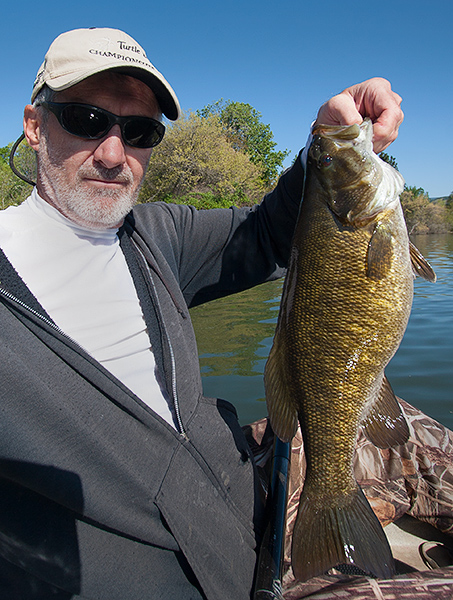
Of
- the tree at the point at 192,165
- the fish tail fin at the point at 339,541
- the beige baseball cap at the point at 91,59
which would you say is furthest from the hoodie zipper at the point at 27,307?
the tree at the point at 192,165

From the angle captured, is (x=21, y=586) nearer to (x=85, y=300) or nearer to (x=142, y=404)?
(x=142, y=404)

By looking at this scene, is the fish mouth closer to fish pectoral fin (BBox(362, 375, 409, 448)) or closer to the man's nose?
fish pectoral fin (BBox(362, 375, 409, 448))

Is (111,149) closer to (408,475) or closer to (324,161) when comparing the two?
(324,161)

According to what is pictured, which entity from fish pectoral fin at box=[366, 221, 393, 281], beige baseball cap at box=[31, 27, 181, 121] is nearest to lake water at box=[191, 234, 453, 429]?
fish pectoral fin at box=[366, 221, 393, 281]

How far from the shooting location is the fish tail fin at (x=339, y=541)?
1.50 meters

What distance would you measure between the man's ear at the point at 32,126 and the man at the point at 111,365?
1 centimetres

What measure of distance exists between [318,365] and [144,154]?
4.61 feet

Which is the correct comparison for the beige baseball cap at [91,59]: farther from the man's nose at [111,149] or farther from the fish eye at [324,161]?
the fish eye at [324,161]

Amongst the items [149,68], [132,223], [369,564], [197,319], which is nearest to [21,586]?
[369,564]

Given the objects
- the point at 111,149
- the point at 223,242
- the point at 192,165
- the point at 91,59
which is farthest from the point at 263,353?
the point at 192,165

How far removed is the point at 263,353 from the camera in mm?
6734

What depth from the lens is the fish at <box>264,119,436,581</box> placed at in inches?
62.7

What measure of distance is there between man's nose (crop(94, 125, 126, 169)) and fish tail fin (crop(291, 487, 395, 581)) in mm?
1771

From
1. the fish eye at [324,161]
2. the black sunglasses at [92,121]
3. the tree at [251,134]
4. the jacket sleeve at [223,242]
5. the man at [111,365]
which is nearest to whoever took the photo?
the man at [111,365]
